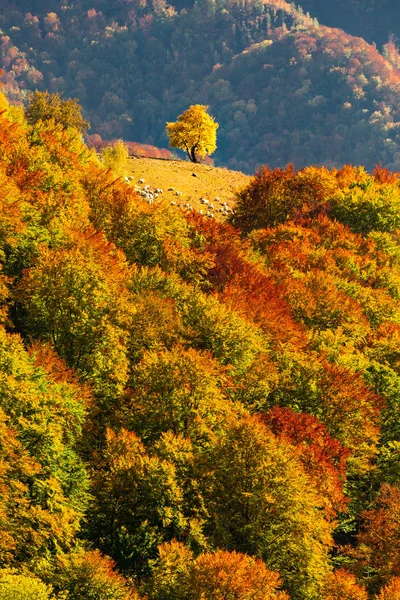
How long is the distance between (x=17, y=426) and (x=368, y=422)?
87.0ft

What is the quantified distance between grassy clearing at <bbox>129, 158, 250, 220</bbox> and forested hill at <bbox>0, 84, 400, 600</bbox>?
41540 millimetres

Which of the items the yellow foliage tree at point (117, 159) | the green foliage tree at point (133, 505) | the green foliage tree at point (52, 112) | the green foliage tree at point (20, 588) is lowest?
the yellow foliage tree at point (117, 159)

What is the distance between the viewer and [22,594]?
31109 millimetres

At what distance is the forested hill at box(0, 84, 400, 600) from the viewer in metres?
37.0

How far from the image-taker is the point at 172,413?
4588 centimetres

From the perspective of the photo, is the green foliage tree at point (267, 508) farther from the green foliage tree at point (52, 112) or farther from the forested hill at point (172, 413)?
the green foliage tree at point (52, 112)

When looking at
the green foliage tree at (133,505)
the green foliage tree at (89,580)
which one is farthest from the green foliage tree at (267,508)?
the green foliage tree at (89,580)

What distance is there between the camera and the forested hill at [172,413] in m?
37.0

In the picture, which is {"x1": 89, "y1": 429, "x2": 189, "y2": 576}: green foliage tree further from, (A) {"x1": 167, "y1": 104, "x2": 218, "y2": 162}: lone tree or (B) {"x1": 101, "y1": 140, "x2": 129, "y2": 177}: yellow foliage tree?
(A) {"x1": 167, "y1": 104, "x2": 218, "y2": 162}: lone tree

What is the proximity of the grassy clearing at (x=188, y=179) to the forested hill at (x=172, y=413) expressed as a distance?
41540 millimetres

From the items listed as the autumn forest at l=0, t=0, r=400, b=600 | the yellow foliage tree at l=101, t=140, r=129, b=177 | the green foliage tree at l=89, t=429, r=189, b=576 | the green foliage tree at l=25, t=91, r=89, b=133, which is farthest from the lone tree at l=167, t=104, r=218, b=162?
the green foliage tree at l=89, t=429, r=189, b=576

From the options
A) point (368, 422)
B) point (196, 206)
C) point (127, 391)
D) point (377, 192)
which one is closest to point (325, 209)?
point (377, 192)

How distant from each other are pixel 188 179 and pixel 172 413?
3298 inches

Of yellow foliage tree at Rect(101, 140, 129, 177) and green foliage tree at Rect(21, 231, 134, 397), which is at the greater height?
green foliage tree at Rect(21, 231, 134, 397)
